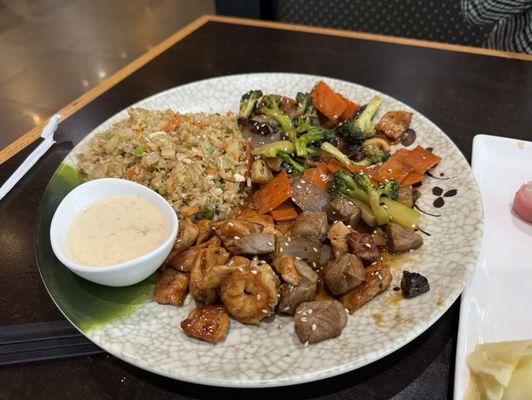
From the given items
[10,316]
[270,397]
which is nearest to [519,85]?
[270,397]

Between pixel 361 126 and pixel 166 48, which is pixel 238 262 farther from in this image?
pixel 166 48

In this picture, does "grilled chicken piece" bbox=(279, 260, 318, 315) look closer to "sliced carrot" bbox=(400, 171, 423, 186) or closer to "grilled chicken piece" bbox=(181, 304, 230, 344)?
"grilled chicken piece" bbox=(181, 304, 230, 344)

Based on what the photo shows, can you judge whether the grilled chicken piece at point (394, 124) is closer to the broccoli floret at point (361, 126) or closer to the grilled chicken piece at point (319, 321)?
the broccoli floret at point (361, 126)

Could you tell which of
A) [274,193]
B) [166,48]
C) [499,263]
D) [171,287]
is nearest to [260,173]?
[274,193]

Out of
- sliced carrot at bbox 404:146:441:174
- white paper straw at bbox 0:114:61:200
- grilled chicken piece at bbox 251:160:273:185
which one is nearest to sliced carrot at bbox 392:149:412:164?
sliced carrot at bbox 404:146:441:174

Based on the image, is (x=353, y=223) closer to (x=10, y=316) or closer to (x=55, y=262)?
(x=55, y=262)
